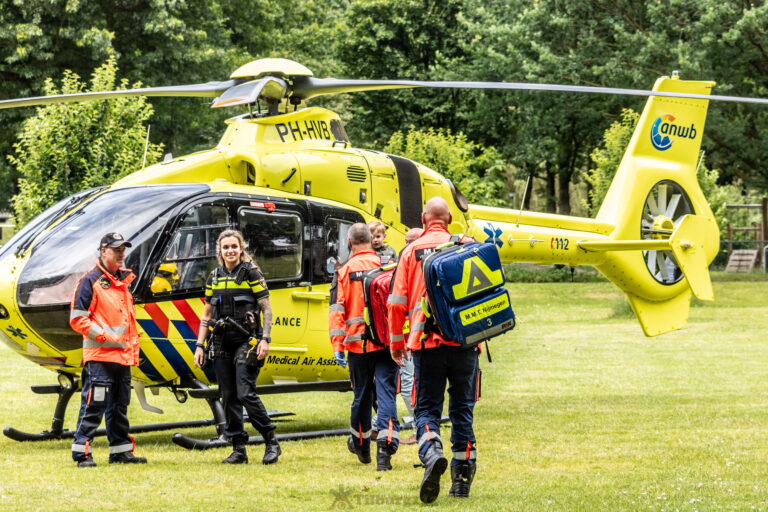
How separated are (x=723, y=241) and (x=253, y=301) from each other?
127 ft

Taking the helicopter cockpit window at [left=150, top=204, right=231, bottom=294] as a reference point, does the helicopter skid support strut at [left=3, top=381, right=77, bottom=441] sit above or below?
below

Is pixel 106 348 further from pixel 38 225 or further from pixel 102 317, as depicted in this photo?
pixel 38 225

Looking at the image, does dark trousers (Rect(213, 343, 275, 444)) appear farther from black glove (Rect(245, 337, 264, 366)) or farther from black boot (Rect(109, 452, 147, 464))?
black boot (Rect(109, 452, 147, 464))

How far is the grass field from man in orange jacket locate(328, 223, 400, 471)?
31 cm

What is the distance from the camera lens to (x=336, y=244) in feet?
34.3

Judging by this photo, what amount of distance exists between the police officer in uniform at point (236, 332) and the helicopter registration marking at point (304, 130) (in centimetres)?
249

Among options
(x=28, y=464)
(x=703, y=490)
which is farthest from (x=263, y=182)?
(x=703, y=490)

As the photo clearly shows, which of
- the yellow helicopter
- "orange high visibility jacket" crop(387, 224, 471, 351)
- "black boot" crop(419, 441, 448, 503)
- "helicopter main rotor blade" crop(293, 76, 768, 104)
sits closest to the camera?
"black boot" crop(419, 441, 448, 503)

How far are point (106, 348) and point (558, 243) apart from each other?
6486mm

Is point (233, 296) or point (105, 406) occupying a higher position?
point (233, 296)

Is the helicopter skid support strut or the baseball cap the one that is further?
the helicopter skid support strut

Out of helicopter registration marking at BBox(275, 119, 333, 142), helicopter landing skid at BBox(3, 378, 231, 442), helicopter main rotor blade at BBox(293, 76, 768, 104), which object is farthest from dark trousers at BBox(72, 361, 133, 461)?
helicopter main rotor blade at BBox(293, 76, 768, 104)

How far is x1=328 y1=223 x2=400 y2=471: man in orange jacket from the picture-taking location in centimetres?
831

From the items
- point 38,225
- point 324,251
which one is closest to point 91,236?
point 38,225
